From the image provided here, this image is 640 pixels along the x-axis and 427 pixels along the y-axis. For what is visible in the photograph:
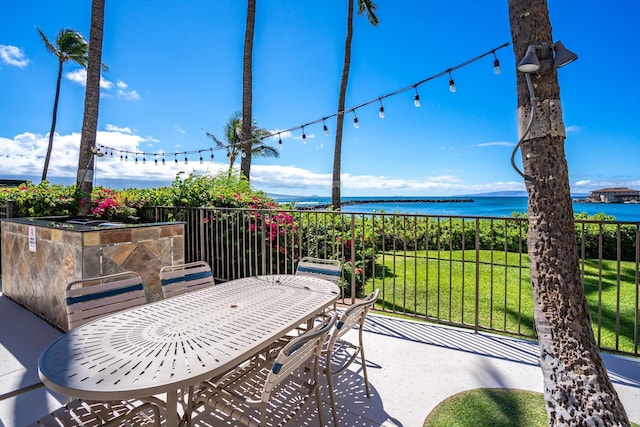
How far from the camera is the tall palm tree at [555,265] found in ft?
4.63

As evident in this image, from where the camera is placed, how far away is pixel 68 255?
9.86ft

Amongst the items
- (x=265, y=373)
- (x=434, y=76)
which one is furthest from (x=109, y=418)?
(x=434, y=76)

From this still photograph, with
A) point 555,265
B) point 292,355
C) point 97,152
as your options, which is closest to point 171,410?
point 292,355

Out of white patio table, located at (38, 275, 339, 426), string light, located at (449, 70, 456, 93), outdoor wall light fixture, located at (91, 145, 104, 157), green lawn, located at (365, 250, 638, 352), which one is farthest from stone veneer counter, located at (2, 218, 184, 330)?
string light, located at (449, 70, 456, 93)

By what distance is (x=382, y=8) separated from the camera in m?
11.5

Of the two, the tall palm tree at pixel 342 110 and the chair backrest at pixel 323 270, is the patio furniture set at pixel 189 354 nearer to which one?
the chair backrest at pixel 323 270

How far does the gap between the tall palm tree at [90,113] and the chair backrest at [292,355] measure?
579cm

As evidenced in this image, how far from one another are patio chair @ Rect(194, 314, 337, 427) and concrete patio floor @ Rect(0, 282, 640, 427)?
13.0 inches

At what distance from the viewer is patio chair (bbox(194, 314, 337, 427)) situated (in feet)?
4.08

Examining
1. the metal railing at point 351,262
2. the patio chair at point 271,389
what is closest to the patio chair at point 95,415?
the patio chair at point 271,389

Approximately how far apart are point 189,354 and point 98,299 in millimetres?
1032

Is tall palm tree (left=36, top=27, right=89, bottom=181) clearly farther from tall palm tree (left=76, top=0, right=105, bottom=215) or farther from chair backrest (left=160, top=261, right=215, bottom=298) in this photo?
chair backrest (left=160, top=261, right=215, bottom=298)

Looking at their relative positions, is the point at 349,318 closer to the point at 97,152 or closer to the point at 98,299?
the point at 98,299

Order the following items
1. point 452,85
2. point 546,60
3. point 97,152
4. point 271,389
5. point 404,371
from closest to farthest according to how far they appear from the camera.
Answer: point 271,389 → point 546,60 → point 404,371 → point 452,85 → point 97,152
